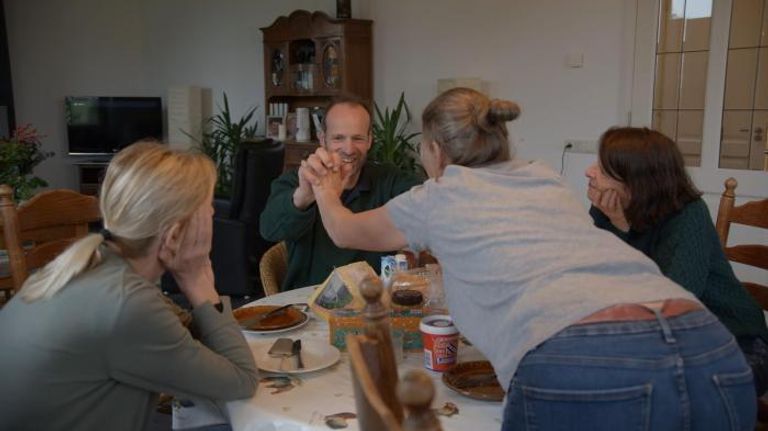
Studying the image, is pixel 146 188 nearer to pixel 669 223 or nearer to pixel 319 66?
pixel 669 223

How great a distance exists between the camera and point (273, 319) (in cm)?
165

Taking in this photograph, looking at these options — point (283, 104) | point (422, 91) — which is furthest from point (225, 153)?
point (422, 91)

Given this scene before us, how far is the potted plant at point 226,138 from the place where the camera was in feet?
20.4

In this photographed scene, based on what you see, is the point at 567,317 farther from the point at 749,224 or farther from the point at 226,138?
the point at 226,138

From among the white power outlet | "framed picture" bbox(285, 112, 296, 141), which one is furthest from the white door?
"framed picture" bbox(285, 112, 296, 141)

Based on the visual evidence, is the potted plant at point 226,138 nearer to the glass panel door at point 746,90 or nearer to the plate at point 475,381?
the glass panel door at point 746,90

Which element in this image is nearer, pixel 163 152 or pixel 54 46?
pixel 163 152

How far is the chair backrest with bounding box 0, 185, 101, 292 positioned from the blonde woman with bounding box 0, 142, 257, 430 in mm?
615

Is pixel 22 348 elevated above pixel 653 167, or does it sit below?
below

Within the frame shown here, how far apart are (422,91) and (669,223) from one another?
11.8 feet

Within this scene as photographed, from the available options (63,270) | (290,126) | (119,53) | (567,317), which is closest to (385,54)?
(290,126)

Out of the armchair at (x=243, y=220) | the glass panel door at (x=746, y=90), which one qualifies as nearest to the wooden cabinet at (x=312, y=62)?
the armchair at (x=243, y=220)

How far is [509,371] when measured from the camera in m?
1.01

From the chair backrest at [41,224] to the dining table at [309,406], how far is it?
2.35 feet
